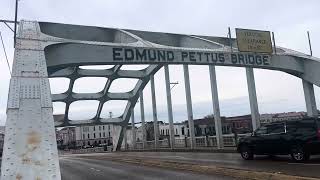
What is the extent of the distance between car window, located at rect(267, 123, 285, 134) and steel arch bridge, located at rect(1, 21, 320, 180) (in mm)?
6591

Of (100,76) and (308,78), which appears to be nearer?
(308,78)

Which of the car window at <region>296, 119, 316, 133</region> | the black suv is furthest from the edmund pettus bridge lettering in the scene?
the car window at <region>296, 119, 316, 133</region>

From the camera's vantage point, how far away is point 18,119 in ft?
37.2

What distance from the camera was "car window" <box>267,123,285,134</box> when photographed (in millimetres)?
18208

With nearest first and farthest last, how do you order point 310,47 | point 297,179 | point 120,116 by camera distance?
point 297,179
point 310,47
point 120,116

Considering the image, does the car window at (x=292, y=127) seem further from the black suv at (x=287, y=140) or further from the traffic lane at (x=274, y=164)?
the traffic lane at (x=274, y=164)

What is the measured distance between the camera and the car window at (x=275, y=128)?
1821 centimetres

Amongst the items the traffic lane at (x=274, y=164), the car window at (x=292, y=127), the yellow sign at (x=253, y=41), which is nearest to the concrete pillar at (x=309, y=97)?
the yellow sign at (x=253, y=41)

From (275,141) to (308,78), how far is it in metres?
12.0

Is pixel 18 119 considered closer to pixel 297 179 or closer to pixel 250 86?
pixel 297 179

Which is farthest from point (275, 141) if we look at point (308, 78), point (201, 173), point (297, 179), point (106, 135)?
point (106, 135)

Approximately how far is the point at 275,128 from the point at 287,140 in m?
1.03

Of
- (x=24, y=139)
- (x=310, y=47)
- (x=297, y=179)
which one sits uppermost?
(x=310, y=47)

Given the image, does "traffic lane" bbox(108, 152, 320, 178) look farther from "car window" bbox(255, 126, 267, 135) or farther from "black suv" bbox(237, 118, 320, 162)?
"car window" bbox(255, 126, 267, 135)
